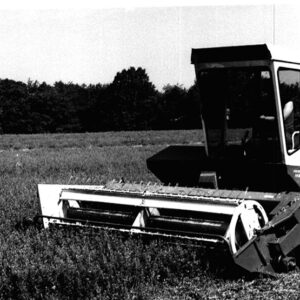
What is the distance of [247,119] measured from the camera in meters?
6.80

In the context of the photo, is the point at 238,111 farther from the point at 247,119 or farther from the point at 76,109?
the point at 76,109

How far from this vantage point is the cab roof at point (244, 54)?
6147 millimetres

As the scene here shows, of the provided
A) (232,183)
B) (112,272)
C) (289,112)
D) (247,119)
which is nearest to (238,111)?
(247,119)

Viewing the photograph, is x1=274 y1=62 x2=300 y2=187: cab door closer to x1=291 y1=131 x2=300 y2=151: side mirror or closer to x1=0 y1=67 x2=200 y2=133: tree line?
x1=291 y1=131 x2=300 y2=151: side mirror

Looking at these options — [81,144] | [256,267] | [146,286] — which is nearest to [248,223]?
[256,267]

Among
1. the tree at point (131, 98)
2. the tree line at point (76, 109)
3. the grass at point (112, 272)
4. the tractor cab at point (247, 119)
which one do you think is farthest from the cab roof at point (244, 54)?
the tree at point (131, 98)

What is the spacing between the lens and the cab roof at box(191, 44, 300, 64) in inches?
242

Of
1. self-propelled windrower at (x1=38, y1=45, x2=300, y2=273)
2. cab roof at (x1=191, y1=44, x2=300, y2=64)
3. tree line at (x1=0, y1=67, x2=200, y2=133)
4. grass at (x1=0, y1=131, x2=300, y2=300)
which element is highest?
cab roof at (x1=191, y1=44, x2=300, y2=64)

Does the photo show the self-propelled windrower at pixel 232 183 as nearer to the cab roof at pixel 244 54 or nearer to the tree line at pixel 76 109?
the cab roof at pixel 244 54

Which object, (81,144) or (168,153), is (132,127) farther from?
(168,153)

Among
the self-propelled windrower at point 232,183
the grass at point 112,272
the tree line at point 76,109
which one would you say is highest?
the self-propelled windrower at point 232,183

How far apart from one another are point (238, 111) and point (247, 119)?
0.15 meters

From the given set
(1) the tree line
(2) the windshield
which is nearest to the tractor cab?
(2) the windshield

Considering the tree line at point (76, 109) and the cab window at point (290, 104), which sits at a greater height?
the cab window at point (290, 104)
